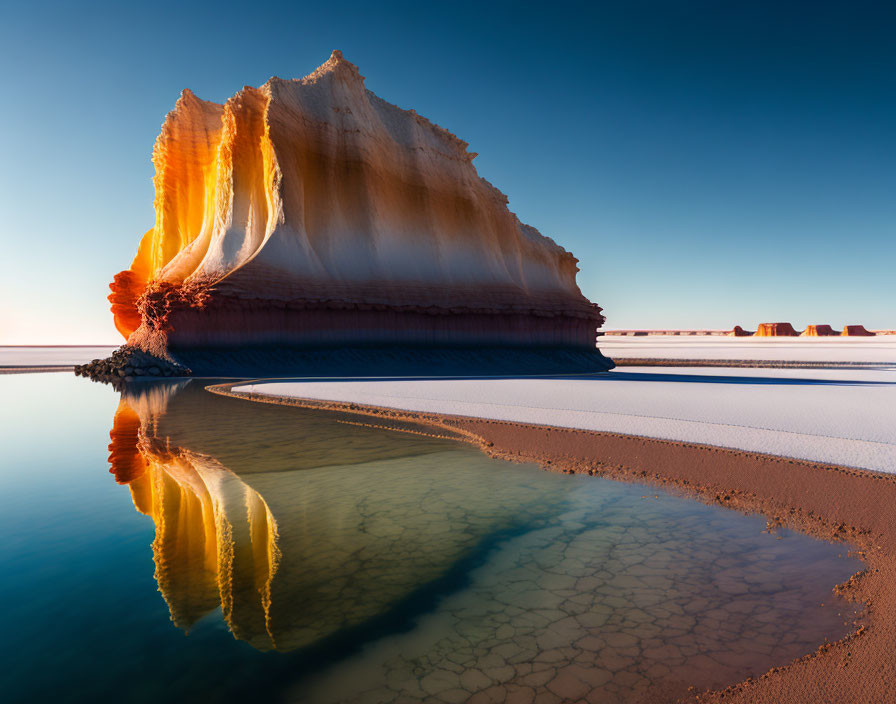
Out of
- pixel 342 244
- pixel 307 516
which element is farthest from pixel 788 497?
pixel 342 244

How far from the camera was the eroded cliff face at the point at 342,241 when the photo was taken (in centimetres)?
2853

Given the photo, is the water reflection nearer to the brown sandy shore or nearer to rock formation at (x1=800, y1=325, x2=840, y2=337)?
the brown sandy shore

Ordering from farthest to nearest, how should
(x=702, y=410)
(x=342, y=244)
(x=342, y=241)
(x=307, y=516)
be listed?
(x=342, y=241) → (x=342, y=244) → (x=702, y=410) → (x=307, y=516)

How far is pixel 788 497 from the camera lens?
5855mm

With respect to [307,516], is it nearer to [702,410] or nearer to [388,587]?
[388,587]

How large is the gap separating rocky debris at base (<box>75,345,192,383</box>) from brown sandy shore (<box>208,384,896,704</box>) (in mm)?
21725

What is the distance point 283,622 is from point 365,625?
59 centimetres

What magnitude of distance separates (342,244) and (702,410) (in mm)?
24907

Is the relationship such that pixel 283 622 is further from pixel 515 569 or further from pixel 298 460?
pixel 298 460

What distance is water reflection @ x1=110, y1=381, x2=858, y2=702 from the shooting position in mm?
3076

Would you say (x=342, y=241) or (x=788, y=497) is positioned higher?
(x=342, y=241)

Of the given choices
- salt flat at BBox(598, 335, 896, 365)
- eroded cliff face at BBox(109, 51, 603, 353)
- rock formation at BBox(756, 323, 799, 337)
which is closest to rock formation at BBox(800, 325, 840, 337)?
rock formation at BBox(756, 323, 799, 337)

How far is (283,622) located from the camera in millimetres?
3605

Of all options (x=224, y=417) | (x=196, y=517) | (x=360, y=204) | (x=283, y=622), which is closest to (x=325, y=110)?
(x=360, y=204)
